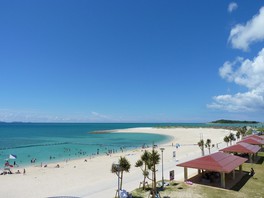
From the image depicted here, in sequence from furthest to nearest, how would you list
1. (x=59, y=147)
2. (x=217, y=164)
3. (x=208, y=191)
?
(x=59, y=147)
(x=217, y=164)
(x=208, y=191)

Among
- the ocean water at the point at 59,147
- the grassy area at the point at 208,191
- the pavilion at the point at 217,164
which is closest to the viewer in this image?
the grassy area at the point at 208,191

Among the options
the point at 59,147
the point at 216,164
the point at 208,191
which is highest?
the point at 216,164

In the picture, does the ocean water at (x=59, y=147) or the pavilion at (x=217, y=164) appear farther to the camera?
the ocean water at (x=59, y=147)

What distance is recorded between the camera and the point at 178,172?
27.0 m

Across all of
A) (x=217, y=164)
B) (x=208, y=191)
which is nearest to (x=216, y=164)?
(x=217, y=164)

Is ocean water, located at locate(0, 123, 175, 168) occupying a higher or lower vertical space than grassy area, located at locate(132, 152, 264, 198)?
lower

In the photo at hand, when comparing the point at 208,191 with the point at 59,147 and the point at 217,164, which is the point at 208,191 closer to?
the point at 217,164

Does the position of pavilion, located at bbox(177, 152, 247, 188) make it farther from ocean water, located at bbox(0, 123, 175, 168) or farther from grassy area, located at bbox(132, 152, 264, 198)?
ocean water, located at bbox(0, 123, 175, 168)

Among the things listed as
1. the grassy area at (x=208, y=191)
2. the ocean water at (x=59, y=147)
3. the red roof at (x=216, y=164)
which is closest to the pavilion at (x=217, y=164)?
the red roof at (x=216, y=164)

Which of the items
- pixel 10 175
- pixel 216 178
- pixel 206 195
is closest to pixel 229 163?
pixel 216 178

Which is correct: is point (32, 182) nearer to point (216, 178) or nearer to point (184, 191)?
point (184, 191)

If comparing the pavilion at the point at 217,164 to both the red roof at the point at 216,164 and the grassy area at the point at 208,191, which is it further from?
the grassy area at the point at 208,191

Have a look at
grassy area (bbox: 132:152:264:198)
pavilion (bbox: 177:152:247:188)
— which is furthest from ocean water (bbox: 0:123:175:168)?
grassy area (bbox: 132:152:264:198)

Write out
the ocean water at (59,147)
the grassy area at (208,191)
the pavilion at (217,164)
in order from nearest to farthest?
the grassy area at (208,191), the pavilion at (217,164), the ocean water at (59,147)
